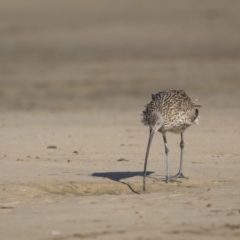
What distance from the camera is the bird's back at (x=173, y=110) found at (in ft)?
32.9

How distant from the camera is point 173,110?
10.1 meters

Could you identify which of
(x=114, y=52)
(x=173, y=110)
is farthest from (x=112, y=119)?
(x=114, y=52)

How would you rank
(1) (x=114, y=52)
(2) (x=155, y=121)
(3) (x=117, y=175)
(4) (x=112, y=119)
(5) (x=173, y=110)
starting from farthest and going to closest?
(1) (x=114, y=52), (4) (x=112, y=119), (5) (x=173, y=110), (3) (x=117, y=175), (2) (x=155, y=121)

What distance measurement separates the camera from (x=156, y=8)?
34.5 metres

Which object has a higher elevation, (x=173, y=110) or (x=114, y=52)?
(x=114, y=52)

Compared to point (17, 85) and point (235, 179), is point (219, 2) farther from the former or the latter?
point (235, 179)

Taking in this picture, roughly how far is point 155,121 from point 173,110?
0.37m

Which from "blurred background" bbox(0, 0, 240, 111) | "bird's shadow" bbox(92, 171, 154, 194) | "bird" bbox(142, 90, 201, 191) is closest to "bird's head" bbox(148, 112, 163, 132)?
"bird" bbox(142, 90, 201, 191)

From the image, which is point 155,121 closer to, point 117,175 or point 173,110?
point 173,110

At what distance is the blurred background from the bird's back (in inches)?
278

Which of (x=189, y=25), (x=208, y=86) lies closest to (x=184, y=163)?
(x=208, y=86)

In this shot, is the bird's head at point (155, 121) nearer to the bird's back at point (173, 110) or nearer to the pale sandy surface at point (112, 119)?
the bird's back at point (173, 110)

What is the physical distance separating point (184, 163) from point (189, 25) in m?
20.9

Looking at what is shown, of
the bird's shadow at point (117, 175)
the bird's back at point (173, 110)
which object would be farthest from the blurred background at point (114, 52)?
the bird's shadow at point (117, 175)
